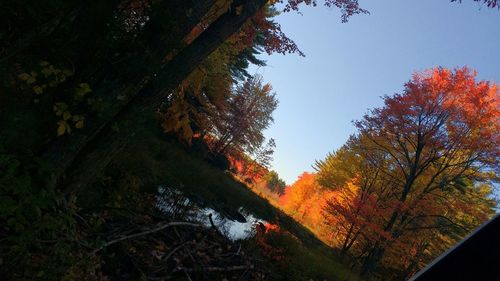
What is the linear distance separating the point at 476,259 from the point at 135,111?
13.7ft

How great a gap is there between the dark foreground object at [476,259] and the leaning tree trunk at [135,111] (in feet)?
13.1

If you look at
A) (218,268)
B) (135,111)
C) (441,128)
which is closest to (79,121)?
(135,111)

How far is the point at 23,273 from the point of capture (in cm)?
Answer: 280

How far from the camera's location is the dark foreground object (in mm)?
979

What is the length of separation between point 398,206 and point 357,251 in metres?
9.45

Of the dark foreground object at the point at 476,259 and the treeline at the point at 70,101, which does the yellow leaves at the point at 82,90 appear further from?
the dark foreground object at the point at 476,259

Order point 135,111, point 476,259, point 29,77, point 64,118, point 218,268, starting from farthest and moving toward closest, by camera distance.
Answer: point 218,268 < point 135,111 < point 64,118 < point 29,77 < point 476,259

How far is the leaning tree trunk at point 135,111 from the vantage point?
4324 mm

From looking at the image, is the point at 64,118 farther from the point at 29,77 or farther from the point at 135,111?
the point at 135,111

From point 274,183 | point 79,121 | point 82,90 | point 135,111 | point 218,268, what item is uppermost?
point 274,183

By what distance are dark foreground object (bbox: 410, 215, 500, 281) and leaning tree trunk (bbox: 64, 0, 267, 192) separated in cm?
400

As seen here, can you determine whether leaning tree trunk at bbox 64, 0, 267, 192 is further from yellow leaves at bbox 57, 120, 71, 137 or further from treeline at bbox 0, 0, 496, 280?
yellow leaves at bbox 57, 120, 71, 137

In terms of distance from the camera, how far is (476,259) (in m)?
0.98

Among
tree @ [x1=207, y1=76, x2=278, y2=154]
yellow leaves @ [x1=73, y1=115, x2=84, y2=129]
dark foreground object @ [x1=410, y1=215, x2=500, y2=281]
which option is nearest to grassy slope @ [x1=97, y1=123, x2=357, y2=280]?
yellow leaves @ [x1=73, y1=115, x2=84, y2=129]
